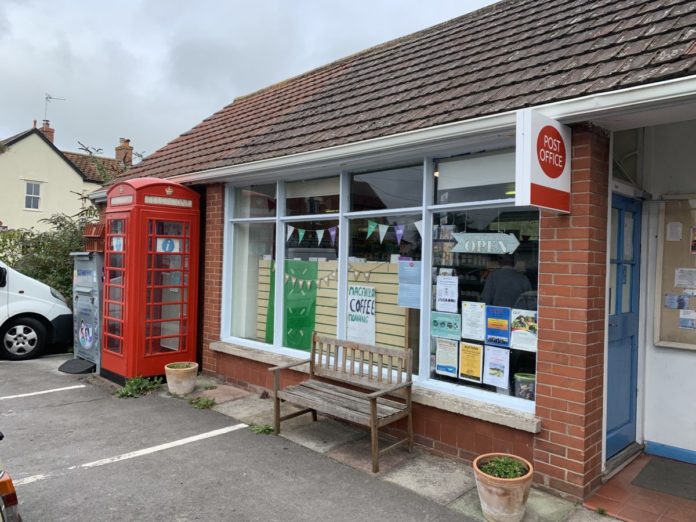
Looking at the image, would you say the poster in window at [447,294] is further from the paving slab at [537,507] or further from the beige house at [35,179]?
the beige house at [35,179]

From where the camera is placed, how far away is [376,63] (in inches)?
285

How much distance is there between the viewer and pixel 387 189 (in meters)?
5.38

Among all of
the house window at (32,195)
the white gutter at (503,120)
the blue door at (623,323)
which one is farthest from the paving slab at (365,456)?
the house window at (32,195)

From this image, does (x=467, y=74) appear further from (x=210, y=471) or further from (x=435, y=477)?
(x=210, y=471)

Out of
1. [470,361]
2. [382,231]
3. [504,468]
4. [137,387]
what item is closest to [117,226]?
[137,387]

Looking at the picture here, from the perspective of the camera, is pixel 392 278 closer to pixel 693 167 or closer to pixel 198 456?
pixel 198 456

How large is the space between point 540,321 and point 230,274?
14.8ft

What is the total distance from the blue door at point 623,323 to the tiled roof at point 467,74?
118 centimetres

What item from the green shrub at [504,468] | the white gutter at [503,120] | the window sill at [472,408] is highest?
the white gutter at [503,120]

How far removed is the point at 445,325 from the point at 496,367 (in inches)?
24.5

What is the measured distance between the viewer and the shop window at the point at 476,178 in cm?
434

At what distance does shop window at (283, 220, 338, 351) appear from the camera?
5.96m

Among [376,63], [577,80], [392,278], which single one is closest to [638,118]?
[577,80]

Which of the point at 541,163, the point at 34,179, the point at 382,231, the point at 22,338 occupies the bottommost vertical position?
the point at 22,338
